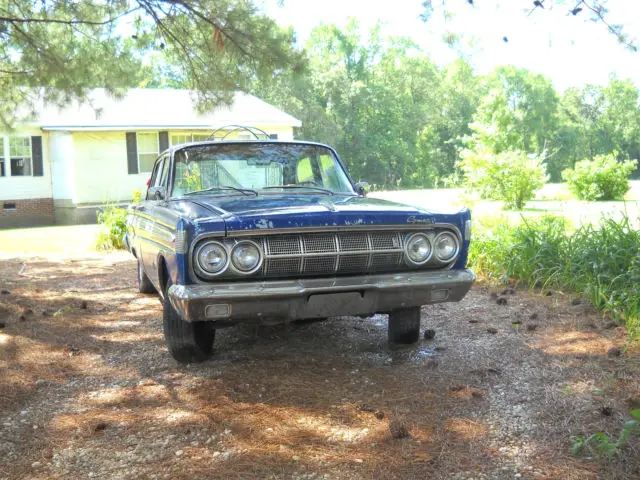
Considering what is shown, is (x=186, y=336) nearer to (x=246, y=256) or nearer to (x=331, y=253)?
(x=246, y=256)

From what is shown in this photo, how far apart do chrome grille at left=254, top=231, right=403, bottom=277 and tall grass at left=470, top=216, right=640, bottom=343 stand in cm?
200

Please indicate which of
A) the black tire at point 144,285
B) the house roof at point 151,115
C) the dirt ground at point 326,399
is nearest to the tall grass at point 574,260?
the dirt ground at point 326,399

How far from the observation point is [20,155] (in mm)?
20453

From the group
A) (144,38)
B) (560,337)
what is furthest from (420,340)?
(144,38)

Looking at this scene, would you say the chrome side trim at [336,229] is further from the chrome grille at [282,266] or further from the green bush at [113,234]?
the green bush at [113,234]

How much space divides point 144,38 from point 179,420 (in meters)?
5.99

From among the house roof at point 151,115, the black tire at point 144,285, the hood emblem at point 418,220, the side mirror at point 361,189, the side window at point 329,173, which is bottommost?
the black tire at point 144,285

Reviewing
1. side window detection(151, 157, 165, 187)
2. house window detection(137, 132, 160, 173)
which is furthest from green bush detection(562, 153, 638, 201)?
side window detection(151, 157, 165, 187)

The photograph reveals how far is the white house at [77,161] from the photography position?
20.3 metres

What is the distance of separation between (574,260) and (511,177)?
39.6 ft

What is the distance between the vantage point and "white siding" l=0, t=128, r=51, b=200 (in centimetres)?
2020

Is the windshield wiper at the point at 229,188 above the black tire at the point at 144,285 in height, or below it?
above

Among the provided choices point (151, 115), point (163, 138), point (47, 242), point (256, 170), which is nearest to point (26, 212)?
point (163, 138)

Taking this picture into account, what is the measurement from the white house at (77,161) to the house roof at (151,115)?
1.3 inches
